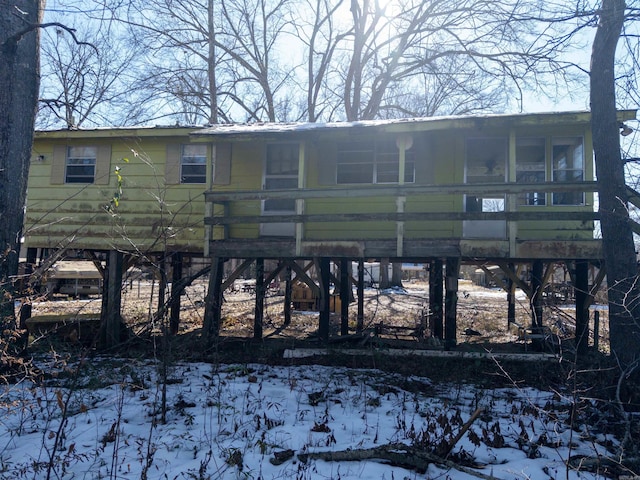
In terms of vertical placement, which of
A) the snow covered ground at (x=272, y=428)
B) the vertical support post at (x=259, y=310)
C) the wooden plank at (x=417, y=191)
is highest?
the wooden plank at (x=417, y=191)

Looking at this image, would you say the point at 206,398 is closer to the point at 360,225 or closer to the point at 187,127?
the point at 360,225

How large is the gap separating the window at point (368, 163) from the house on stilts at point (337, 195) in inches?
0.9

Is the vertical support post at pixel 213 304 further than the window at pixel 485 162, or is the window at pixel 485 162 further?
the window at pixel 485 162

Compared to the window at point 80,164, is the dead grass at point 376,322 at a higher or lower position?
lower

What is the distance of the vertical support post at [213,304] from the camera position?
9216 mm

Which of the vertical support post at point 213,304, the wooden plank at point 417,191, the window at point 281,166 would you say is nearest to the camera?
the wooden plank at point 417,191

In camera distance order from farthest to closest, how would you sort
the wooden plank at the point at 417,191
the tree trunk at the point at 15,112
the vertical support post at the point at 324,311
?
the vertical support post at the point at 324,311 → the wooden plank at the point at 417,191 → the tree trunk at the point at 15,112

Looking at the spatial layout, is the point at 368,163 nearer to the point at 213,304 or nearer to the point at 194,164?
A: the point at 194,164

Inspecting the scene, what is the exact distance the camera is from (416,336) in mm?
11297

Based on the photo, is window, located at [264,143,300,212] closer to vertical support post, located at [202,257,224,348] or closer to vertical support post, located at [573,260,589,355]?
vertical support post, located at [202,257,224,348]

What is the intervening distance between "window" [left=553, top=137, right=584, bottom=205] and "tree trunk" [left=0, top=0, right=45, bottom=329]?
975cm

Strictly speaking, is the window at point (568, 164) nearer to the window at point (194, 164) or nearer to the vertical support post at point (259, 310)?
the vertical support post at point (259, 310)

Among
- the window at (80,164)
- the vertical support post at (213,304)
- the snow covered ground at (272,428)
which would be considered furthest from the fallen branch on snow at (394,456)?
the window at (80,164)

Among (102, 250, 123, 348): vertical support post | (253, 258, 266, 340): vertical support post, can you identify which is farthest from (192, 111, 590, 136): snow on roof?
(253, 258, 266, 340): vertical support post
